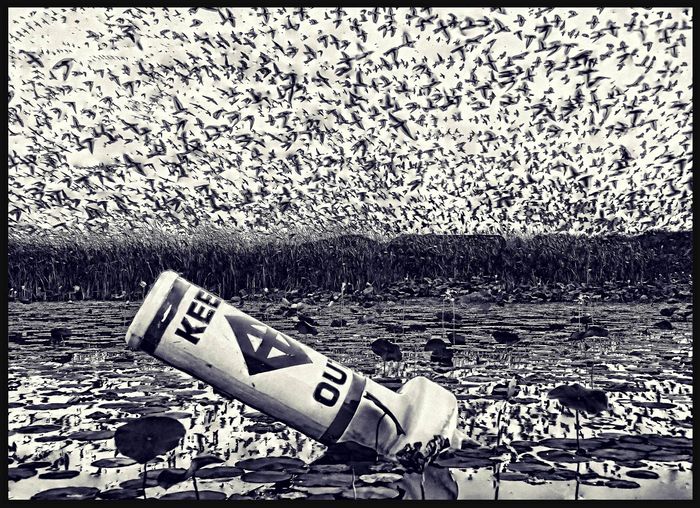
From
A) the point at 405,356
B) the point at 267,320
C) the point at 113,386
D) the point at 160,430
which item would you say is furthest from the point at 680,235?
the point at 160,430

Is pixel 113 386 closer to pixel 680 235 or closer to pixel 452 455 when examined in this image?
pixel 452 455

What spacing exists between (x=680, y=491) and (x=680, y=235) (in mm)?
13147

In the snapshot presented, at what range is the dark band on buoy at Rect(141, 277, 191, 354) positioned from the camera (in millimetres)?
4469

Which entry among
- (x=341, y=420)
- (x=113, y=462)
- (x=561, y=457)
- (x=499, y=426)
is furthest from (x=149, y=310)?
(x=561, y=457)

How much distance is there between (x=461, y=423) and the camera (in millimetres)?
5023

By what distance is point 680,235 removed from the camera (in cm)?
1600

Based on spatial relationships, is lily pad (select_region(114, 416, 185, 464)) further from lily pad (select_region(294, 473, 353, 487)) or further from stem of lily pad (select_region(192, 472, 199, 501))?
lily pad (select_region(294, 473, 353, 487))

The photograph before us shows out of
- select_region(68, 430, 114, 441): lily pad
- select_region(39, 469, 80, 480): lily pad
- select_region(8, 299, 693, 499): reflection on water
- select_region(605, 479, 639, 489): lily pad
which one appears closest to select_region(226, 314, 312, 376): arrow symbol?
select_region(8, 299, 693, 499): reflection on water

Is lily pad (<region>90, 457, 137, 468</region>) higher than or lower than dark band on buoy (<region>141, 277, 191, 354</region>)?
lower

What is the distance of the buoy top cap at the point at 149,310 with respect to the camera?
14.7ft

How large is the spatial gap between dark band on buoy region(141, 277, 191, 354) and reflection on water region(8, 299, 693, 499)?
567 millimetres

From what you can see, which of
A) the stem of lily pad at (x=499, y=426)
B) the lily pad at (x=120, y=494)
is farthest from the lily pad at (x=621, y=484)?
the lily pad at (x=120, y=494)

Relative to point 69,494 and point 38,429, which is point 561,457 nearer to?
point 69,494

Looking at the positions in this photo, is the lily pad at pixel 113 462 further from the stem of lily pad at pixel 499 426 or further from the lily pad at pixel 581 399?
the lily pad at pixel 581 399
